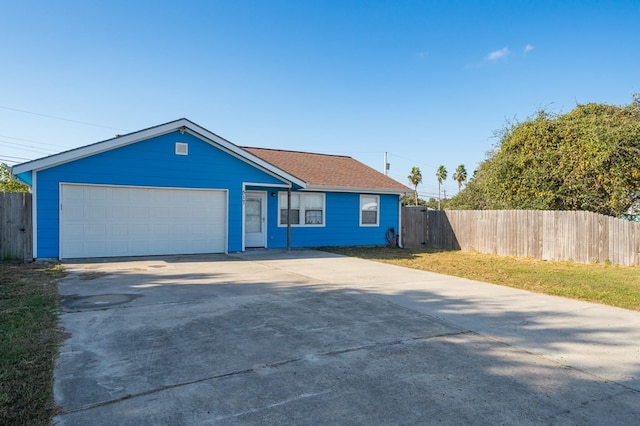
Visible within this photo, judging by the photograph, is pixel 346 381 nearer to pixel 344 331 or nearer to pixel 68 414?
pixel 344 331

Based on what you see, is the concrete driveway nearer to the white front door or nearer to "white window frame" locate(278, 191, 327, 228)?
the white front door

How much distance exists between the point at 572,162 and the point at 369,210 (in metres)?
8.20

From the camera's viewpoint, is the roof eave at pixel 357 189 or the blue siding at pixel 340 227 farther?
the roof eave at pixel 357 189

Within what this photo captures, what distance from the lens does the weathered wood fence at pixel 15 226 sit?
1027 centimetres

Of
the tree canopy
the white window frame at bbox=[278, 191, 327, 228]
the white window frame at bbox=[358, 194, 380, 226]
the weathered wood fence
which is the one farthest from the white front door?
the tree canopy

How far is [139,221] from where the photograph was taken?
11711mm

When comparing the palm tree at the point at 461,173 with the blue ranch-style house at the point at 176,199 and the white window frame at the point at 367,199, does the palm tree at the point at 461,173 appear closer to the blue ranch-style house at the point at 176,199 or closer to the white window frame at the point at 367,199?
the white window frame at the point at 367,199

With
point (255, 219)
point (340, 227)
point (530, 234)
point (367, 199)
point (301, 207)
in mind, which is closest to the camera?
point (530, 234)

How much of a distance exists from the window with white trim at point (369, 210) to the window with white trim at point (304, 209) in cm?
193

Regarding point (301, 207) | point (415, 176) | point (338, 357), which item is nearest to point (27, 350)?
point (338, 357)

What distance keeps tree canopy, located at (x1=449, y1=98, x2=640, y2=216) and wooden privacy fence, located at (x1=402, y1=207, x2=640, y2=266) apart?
292 centimetres

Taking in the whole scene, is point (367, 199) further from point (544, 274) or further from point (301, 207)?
point (544, 274)

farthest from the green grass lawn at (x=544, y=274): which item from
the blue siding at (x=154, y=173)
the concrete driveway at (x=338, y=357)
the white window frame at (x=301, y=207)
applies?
the blue siding at (x=154, y=173)

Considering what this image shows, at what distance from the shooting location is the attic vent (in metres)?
12.1
